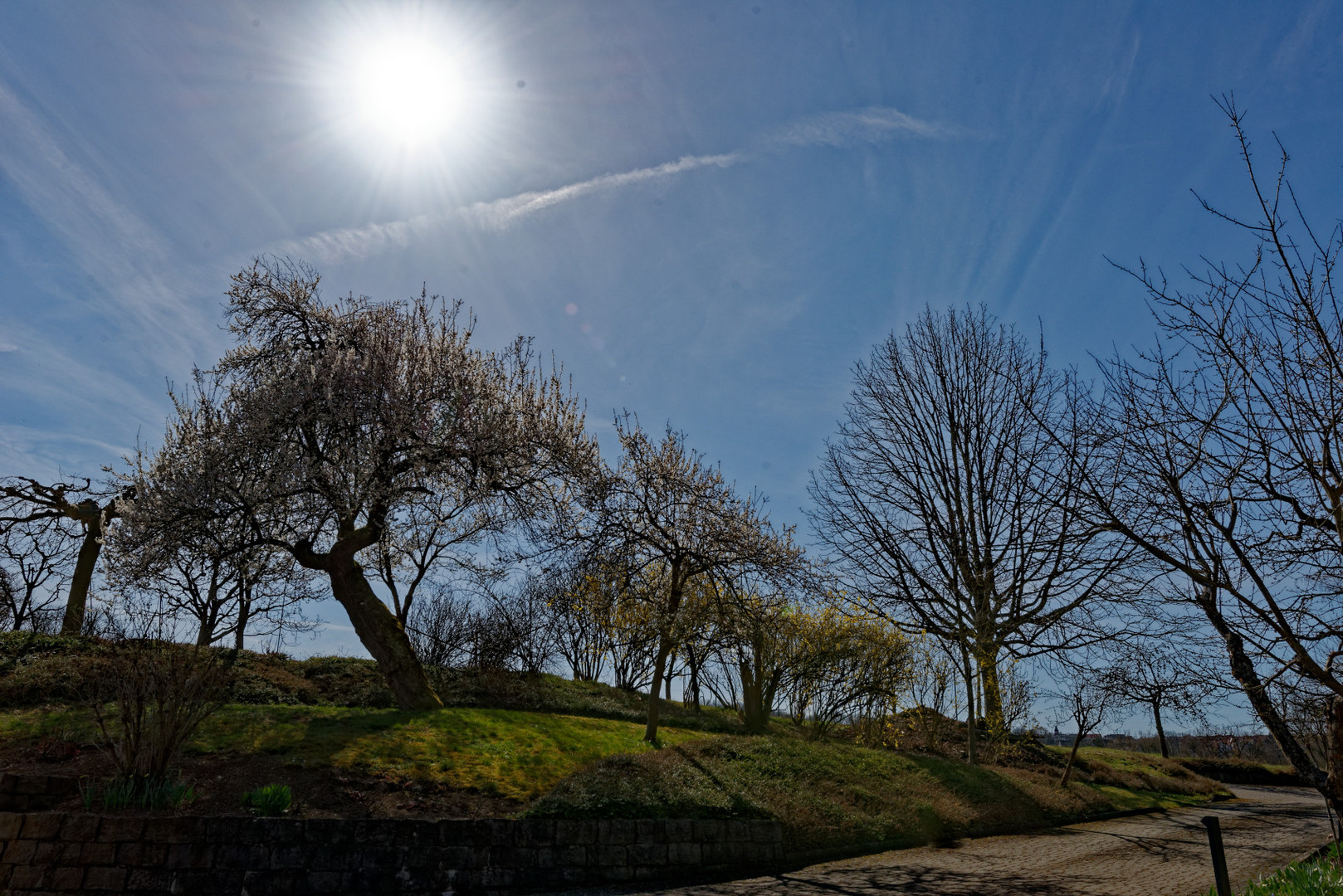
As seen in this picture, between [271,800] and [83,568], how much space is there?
1503cm

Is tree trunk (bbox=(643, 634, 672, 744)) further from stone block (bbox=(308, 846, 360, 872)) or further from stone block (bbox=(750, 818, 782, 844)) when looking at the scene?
stone block (bbox=(308, 846, 360, 872))

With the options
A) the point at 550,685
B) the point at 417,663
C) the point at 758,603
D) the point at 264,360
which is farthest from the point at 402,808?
the point at 264,360

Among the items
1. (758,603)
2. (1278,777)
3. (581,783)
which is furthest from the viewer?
(1278,777)

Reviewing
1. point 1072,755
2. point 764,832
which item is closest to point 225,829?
point 764,832

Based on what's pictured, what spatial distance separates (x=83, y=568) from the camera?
18.4 metres

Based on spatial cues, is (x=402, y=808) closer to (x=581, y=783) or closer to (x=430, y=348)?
(x=581, y=783)

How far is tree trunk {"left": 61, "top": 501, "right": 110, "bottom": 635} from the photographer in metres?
18.0

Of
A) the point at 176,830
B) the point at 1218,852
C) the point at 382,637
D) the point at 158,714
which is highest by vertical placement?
the point at 382,637

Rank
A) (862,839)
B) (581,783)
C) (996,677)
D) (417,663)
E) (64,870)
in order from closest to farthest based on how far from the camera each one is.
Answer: (64,870)
(581,783)
(862,839)
(417,663)
(996,677)

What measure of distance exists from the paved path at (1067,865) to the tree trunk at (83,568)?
18.0 metres

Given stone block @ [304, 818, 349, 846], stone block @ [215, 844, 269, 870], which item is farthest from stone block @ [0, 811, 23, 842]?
stone block @ [304, 818, 349, 846]

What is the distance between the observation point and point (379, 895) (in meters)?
7.47

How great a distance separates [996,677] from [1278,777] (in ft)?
69.7

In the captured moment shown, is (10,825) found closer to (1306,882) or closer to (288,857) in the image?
(288,857)
